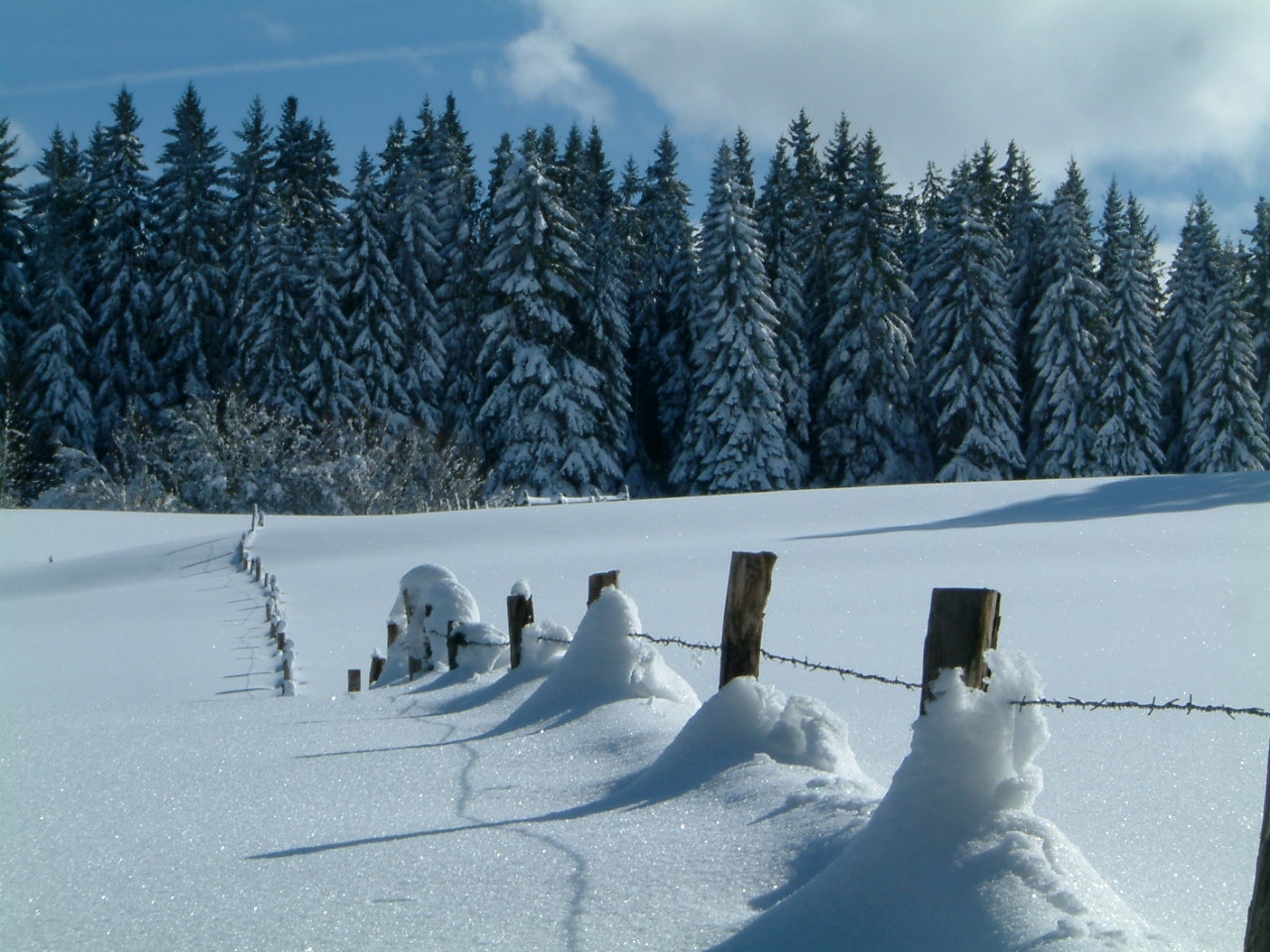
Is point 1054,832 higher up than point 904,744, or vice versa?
point 1054,832

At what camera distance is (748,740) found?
147 inches

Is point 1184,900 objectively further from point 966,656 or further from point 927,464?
point 927,464

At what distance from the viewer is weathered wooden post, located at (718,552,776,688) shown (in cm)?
397

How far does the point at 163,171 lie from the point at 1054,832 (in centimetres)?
3966

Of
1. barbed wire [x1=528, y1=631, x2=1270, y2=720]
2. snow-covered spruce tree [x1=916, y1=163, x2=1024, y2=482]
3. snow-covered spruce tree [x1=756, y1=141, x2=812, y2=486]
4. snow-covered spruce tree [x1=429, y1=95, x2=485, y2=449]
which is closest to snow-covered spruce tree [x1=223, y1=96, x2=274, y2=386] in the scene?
snow-covered spruce tree [x1=429, y1=95, x2=485, y2=449]

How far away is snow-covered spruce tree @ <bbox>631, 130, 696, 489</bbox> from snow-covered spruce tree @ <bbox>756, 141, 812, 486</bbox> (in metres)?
2.81

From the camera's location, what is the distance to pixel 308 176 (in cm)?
3750

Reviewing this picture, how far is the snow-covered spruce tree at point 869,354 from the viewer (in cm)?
3431

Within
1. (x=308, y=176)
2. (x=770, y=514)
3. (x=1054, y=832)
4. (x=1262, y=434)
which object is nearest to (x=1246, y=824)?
(x=1054, y=832)

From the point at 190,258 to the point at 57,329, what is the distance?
4.78 m

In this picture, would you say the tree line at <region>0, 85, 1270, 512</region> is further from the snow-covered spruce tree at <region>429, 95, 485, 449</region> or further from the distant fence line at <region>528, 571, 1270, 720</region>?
the distant fence line at <region>528, 571, 1270, 720</region>

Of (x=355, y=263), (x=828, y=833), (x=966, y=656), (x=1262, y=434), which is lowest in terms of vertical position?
(x=828, y=833)

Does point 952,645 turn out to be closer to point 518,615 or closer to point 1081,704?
point 1081,704

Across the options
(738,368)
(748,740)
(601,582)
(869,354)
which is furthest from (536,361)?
(748,740)
